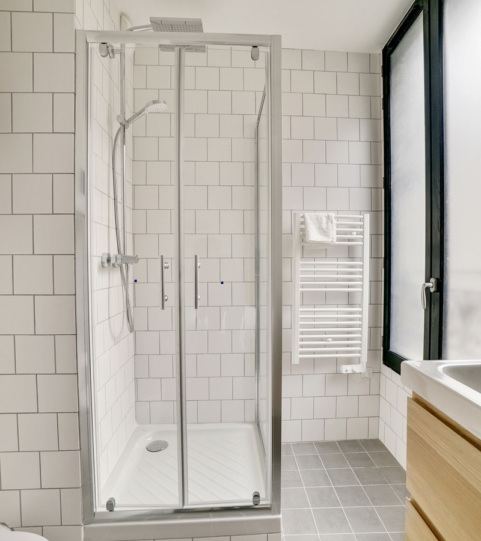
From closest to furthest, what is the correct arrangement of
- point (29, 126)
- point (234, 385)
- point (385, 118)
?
1. point (29, 126)
2. point (234, 385)
3. point (385, 118)

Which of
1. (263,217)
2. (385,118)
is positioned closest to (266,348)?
(263,217)

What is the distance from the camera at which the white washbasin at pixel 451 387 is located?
2.15 ft

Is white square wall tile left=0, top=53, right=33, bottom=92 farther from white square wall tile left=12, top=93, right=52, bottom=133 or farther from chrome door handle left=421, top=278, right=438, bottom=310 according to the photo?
chrome door handle left=421, top=278, right=438, bottom=310

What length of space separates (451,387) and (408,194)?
1443mm

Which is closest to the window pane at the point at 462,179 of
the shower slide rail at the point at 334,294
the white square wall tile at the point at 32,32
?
the shower slide rail at the point at 334,294

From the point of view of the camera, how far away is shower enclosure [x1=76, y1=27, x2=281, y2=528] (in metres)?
1.34

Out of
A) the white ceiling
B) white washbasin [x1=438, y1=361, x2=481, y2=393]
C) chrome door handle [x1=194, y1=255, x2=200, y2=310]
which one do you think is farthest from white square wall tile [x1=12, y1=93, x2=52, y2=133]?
white washbasin [x1=438, y1=361, x2=481, y2=393]

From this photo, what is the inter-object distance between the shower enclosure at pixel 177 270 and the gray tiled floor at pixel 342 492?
32cm

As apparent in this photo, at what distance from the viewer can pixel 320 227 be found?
1999 millimetres

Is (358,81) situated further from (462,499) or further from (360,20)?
(462,499)

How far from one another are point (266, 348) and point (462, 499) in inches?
34.1

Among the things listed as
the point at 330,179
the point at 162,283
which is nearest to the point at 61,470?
the point at 162,283

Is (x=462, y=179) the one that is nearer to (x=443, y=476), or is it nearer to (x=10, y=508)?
(x=443, y=476)

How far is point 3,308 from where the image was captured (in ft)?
4.31
